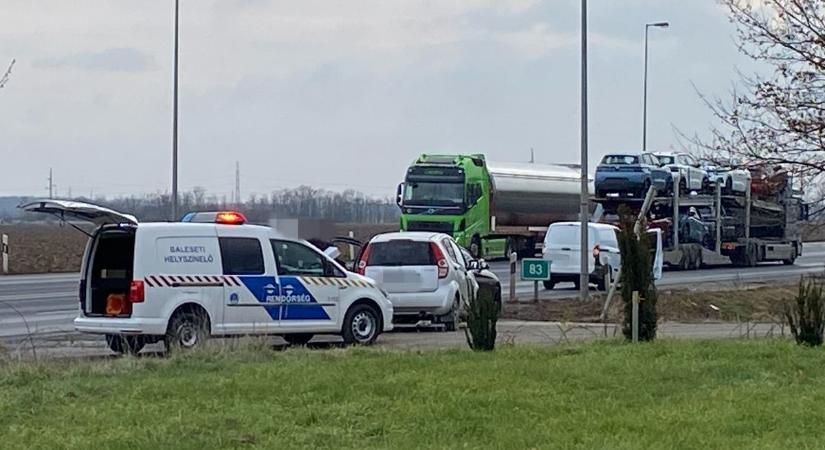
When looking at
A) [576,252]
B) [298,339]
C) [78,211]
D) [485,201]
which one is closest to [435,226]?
[485,201]

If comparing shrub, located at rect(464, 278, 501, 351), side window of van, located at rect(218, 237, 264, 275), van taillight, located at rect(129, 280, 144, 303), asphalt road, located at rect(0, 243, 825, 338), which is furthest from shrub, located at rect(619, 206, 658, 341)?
asphalt road, located at rect(0, 243, 825, 338)

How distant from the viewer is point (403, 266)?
68.8 ft

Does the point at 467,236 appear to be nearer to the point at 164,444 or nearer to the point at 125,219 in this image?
the point at 125,219

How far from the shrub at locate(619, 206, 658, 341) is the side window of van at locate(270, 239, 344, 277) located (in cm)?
457

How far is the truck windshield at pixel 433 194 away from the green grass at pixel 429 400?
2808 centimetres

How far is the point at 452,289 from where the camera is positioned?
20906 millimetres

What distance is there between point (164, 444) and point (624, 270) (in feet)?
26.2

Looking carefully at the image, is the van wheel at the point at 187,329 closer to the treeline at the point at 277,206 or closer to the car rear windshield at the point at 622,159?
the treeline at the point at 277,206

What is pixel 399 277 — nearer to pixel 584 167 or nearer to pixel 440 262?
pixel 440 262

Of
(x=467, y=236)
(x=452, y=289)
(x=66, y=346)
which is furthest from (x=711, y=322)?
(x=467, y=236)

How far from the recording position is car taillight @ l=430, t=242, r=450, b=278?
20.9 meters

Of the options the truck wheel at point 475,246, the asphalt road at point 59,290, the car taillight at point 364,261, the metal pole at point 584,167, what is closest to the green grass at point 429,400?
the car taillight at point 364,261

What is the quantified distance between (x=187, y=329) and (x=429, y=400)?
7079 millimetres

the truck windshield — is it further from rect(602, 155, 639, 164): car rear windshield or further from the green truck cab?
rect(602, 155, 639, 164): car rear windshield
